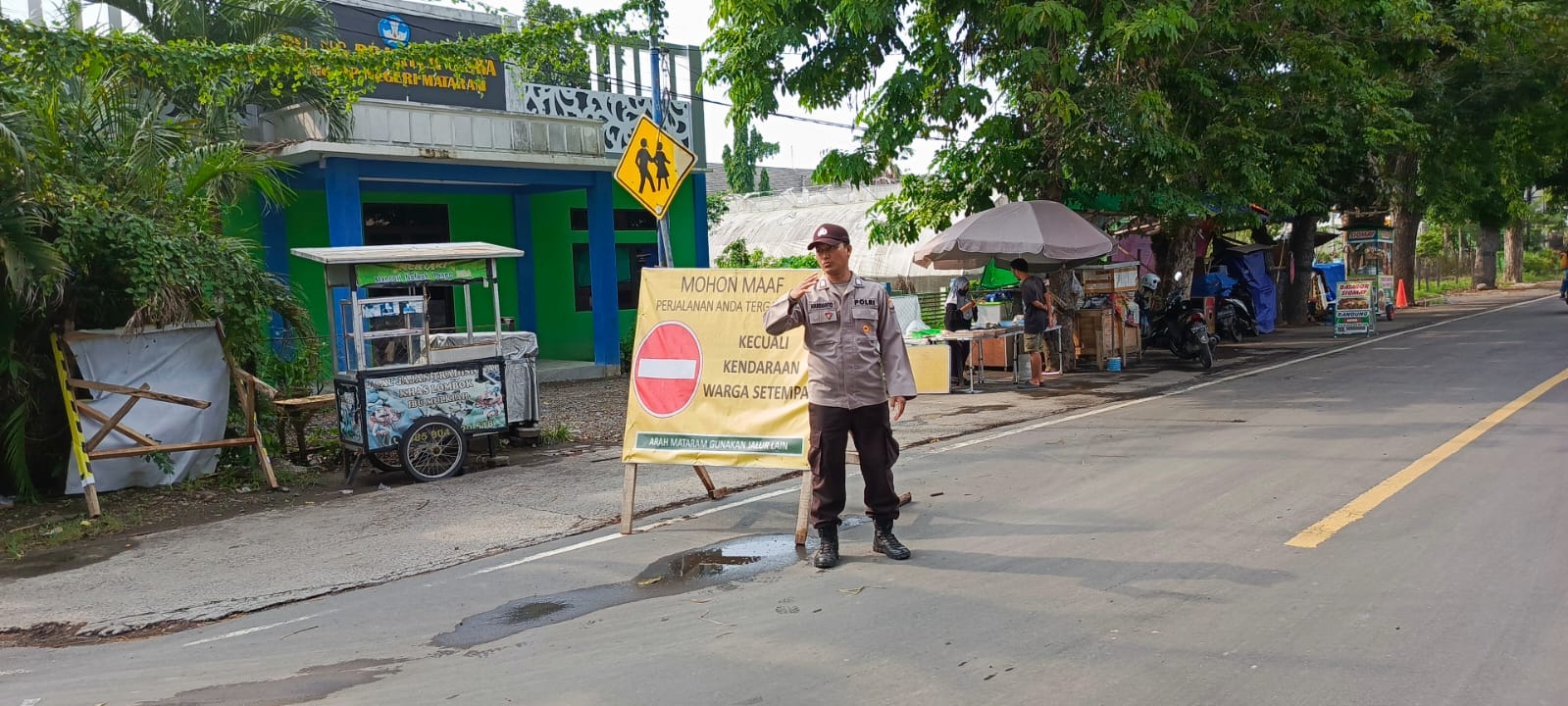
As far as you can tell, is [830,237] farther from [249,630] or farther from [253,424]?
[253,424]

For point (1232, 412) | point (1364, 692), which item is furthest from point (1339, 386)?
point (1364, 692)

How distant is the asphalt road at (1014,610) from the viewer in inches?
170

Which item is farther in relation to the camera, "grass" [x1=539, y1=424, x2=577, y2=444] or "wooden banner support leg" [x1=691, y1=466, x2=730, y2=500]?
"grass" [x1=539, y1=424, x2=577, y2=444]

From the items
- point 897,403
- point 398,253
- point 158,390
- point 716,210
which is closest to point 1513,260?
point 716,210

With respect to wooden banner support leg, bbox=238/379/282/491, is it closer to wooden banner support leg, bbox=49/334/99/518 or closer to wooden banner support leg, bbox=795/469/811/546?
wooden banner support leg, bbox=49/334/99/518

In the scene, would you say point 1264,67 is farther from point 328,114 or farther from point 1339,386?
point 328,114

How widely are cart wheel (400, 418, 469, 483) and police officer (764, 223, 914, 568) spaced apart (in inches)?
192

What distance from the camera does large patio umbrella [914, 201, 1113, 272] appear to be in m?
15.2

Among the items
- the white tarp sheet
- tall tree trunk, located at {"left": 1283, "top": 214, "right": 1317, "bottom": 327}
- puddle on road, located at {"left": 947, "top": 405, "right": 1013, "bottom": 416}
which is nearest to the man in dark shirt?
puddle on road, located at {"left": 947, "top": 405, "right": 1013, "bottom": 416}

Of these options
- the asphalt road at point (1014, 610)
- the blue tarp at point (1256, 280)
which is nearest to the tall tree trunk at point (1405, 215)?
the blue tarp at point (1256, 280)

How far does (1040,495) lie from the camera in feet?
25.8

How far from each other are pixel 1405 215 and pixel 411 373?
98.9 feet

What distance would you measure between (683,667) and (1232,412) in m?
8.68

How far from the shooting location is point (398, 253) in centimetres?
1066
